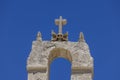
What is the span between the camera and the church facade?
17.3 m

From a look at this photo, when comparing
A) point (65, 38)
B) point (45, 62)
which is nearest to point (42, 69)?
point (45, 62)

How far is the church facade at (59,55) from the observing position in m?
17.3

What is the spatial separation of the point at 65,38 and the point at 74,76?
1.48 m

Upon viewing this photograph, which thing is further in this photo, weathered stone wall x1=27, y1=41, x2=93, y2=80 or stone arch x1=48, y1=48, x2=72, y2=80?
stone arch x1=48, y1=48, x2=72, y2=80

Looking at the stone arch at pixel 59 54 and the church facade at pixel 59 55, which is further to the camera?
the stone arch at pixel 59 54

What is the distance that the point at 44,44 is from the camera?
59.4 ft

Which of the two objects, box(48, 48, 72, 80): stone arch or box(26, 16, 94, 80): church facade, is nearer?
box(26, 16, 94, 80): church facade

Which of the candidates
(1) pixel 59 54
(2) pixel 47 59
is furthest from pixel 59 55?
(2) pixel 47 59

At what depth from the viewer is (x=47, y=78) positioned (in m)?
17.2

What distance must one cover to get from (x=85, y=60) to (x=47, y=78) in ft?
3.98

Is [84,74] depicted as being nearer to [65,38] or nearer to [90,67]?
[90,67]

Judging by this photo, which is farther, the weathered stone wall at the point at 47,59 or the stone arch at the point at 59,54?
the stone arch at the point at 59,54

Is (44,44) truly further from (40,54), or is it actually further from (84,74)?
(84,74)

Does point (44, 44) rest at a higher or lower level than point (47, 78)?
higher
